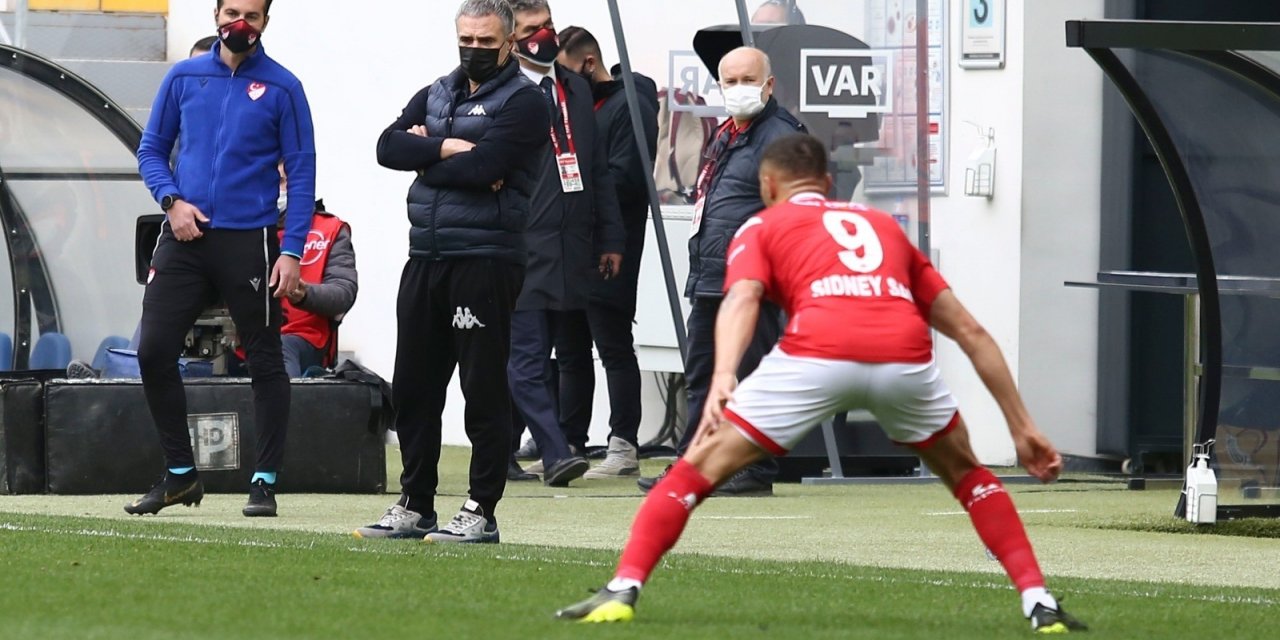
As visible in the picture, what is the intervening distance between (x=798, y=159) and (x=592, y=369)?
7074mm

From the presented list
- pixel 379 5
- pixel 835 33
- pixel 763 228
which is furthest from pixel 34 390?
pixel 379 5

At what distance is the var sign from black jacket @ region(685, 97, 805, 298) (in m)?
1.51

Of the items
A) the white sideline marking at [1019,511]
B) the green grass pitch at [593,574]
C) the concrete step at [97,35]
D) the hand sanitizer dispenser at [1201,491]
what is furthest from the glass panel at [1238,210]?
the concrete step at [97,35]

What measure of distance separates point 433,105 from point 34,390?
2.76m

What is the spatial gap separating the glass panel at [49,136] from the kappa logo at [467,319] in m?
5.82

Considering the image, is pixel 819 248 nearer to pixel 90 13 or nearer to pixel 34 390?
pixel 34 390

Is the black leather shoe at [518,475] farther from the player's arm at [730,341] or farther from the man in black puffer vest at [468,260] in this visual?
the player's arm at [730,341]

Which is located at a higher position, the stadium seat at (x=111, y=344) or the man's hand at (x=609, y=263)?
the man's hand at (x=609, y=263)

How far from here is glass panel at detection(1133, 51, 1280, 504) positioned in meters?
9.72

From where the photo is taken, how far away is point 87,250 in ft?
45.5

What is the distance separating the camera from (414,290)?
8.19 m

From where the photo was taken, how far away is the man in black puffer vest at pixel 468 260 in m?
8.13

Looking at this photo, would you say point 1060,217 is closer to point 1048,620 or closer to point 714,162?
point 714,162

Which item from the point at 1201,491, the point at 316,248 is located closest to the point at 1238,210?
the point at 1201,491
